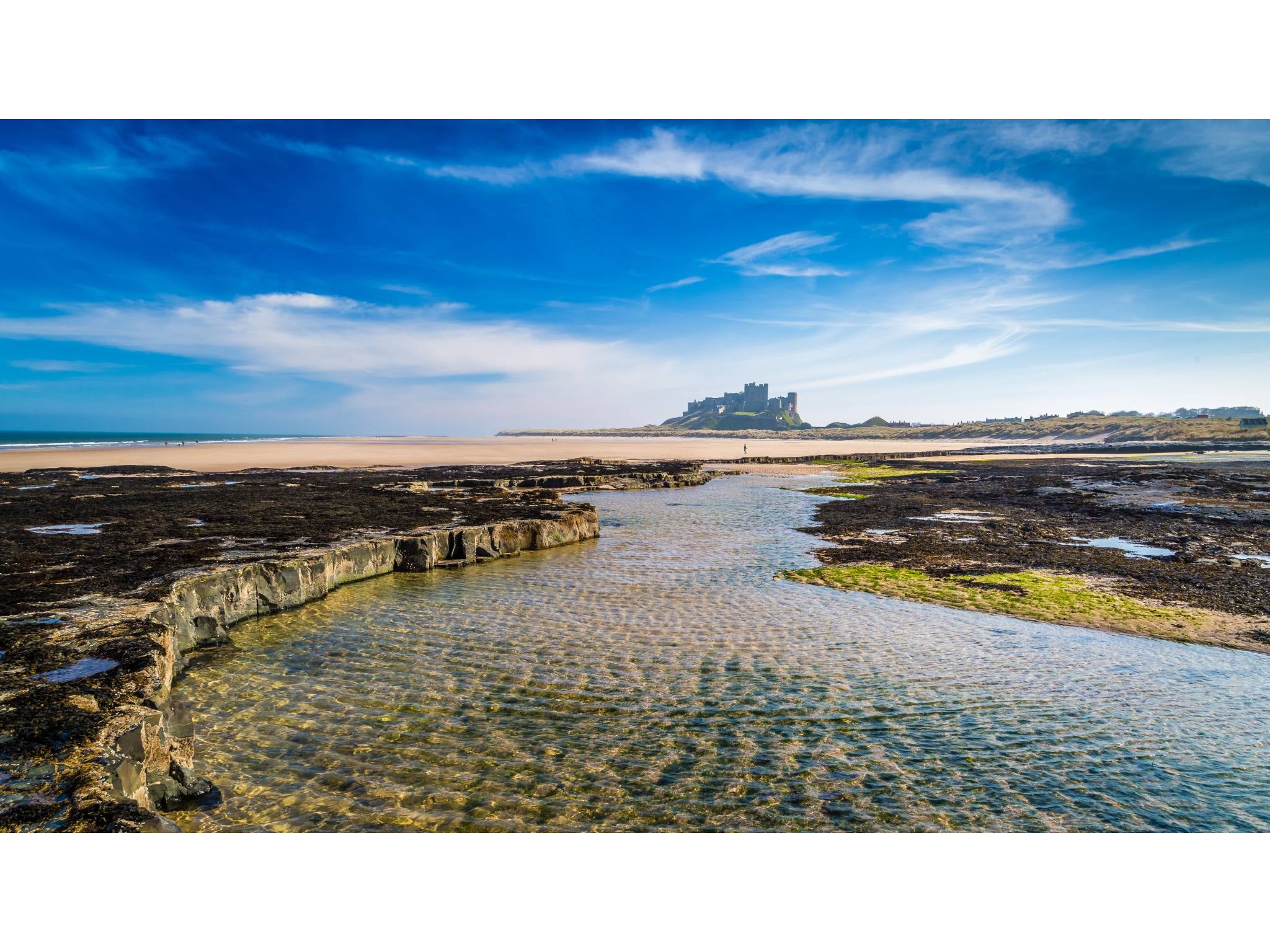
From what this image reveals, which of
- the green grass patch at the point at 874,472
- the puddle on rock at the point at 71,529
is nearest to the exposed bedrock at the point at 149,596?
the puddle on rock at the point at 71,529

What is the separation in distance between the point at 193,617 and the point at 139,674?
3711 mm

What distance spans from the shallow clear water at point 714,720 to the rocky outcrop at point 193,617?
445 millimetres

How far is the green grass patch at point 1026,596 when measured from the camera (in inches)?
479

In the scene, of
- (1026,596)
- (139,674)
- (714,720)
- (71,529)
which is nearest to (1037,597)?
(1026,596)

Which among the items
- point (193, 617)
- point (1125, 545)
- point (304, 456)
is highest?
point (304, 456)

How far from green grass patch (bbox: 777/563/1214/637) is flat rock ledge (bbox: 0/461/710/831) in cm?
1061

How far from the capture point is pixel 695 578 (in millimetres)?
15727

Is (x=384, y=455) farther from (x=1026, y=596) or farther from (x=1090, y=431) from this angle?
(x=1090, y=431)

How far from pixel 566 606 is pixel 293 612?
5.69m

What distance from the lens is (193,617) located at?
1072 cm

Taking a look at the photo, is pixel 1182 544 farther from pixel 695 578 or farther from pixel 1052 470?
pixel 1052 470

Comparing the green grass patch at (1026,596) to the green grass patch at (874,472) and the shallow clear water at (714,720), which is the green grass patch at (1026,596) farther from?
the green grass patch at (874,472)

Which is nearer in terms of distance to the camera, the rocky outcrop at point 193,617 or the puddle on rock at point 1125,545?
the rocky outcrop at point 193,617
